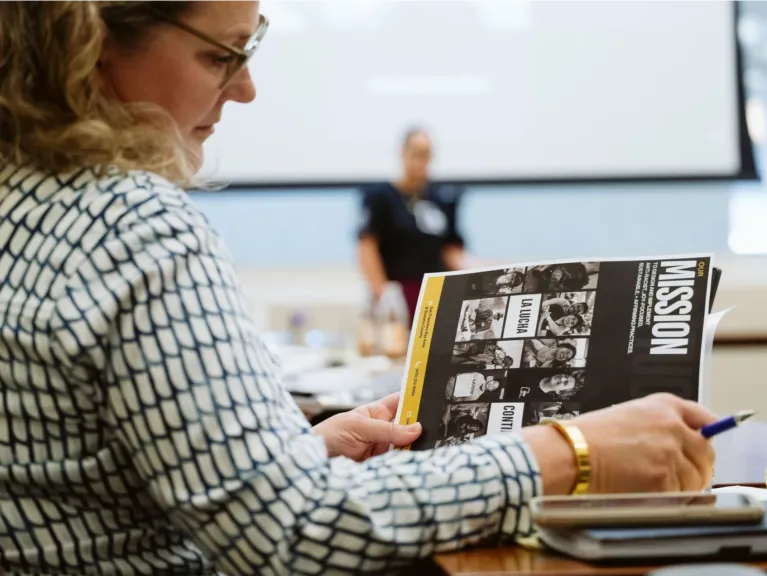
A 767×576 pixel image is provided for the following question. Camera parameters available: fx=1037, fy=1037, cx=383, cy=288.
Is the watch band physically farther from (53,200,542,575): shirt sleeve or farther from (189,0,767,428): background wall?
(189,0,767,428): background wall

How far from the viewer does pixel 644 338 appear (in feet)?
3.01

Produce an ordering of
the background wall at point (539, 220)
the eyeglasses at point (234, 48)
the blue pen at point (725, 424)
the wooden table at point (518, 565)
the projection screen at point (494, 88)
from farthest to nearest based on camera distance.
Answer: the background wall at point (539, 220) → the projection screen at point (494, 88) → the eyeglasses at point (234, 48) → the blue pen at point (725, 424) → the wooden table at point (518, 565)

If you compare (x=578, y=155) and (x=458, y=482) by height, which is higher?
(x=458, y=482)

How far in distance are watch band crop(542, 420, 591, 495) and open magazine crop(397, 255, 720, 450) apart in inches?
2.9

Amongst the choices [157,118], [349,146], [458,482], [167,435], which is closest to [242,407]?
[167,435]

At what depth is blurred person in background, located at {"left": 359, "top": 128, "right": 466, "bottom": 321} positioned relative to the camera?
434cm

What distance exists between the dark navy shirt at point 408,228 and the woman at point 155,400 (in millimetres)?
3402

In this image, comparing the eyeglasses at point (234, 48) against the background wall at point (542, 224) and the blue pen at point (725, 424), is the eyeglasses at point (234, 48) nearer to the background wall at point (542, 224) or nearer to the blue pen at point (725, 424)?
the blue pen at point (725, 424)

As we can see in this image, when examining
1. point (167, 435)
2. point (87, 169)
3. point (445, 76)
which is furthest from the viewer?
point (445, 76)

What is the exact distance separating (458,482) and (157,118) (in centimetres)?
43

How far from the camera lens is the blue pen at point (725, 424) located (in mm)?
811

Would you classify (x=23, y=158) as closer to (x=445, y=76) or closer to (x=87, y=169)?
(x=87, y=169)

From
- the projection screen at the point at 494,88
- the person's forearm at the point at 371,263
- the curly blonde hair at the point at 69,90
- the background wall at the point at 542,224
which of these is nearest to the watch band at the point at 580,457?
the curly blonde hair at the point at 69,90

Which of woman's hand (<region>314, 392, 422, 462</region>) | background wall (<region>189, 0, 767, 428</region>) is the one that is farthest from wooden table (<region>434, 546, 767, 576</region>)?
background wall (<region>189, 0, 767, 428</region>)
